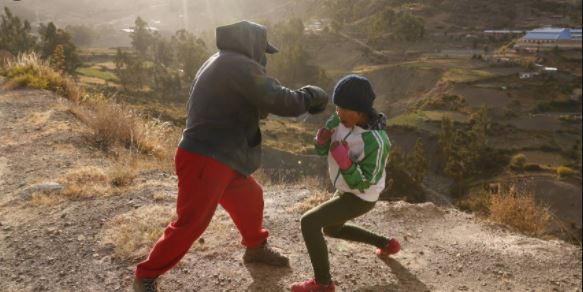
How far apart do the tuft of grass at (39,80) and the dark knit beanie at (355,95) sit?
7.65 meters

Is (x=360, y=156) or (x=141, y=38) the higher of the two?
(x=141, y=38)

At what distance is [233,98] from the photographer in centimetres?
295

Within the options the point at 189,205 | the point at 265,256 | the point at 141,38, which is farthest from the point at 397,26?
the point at 189,205

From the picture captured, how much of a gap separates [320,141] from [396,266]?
5.43 ft

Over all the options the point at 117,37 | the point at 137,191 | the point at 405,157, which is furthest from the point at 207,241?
the point at 117,37

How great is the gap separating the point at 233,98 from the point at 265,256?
4.83 feet

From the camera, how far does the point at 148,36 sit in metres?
68.3

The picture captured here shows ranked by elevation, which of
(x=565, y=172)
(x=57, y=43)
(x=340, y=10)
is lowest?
(x=565, y=172)

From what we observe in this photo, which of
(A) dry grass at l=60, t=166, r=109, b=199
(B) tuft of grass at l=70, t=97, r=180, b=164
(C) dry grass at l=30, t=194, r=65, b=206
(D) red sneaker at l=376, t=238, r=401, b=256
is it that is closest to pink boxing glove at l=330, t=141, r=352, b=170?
(D) red sneaker at l=376, t=238, r=401, b=256

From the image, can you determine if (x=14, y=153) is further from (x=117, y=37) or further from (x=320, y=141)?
(x=117, y=37)

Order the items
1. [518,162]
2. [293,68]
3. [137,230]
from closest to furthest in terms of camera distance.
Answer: [137,230], [518,162], [293,68]

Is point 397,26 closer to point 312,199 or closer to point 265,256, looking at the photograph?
point 312,199

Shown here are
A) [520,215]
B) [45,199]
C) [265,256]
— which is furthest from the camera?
[520,215]

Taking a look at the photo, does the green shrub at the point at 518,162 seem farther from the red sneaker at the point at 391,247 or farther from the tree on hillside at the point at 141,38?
the tree on hillside at the point at 141,38
